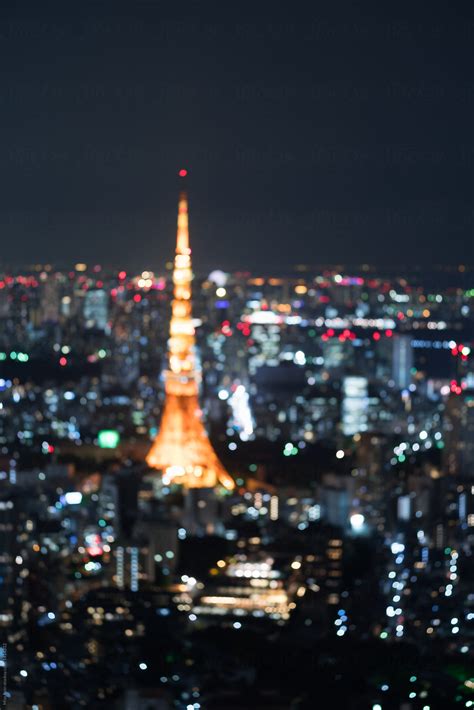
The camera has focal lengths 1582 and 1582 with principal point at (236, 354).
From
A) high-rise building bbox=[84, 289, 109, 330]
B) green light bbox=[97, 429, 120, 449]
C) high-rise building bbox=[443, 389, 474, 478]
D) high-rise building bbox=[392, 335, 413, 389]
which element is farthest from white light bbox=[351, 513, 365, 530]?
green light bbox=[97, 429, 120, 449]

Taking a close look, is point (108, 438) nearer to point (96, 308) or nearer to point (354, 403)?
point (96, 308)

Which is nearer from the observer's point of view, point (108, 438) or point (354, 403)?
point (108, 438)

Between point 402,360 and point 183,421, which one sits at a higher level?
point 402,360

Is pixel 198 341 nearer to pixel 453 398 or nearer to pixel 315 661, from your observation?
pixel 453 398

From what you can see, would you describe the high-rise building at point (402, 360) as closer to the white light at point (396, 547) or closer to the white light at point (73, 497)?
the white light at point (396, 547)

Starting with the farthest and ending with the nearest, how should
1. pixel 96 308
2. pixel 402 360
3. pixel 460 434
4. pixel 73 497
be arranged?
pixel 402 360, pixel 460 434, pixel 96 308, pixel 73 497

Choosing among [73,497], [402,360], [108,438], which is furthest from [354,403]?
[73,497]

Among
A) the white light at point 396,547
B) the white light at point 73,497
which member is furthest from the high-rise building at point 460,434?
the white light at point 73,497
